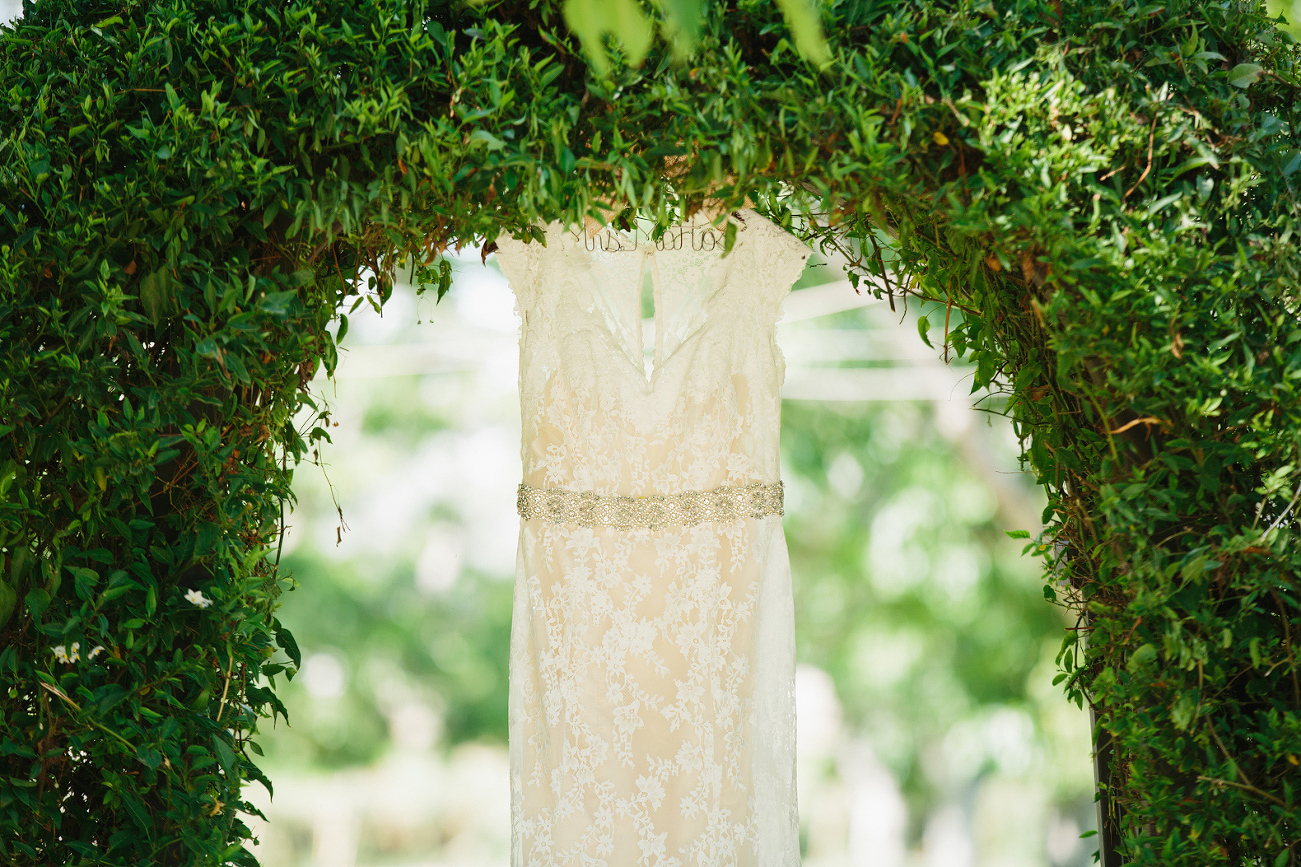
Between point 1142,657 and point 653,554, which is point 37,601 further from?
point 1142,657

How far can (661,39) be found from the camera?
4.98 feet

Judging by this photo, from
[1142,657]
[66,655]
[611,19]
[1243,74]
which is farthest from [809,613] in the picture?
[611,19]

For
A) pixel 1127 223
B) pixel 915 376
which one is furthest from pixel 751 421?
pixel 915 376

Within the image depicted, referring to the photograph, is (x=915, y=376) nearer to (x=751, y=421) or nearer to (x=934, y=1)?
(x=751, y=421)

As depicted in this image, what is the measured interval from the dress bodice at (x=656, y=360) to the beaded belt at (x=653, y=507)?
21 mm

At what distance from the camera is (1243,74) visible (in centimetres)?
155

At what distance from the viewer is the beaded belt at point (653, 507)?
2088 mm

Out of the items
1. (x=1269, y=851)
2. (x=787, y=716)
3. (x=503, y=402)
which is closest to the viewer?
(x=1269, y=851)

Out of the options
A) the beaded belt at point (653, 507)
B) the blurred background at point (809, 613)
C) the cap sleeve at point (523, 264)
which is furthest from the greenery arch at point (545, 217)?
the blurred background at point (809, 613)

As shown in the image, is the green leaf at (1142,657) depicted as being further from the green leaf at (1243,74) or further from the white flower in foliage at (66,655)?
the white flower in foliage at (66,655)

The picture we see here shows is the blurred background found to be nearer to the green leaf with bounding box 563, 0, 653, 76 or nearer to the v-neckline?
the v-neckline

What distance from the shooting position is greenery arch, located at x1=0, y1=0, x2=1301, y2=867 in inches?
58.6

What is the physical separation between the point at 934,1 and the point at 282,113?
3.26 feet

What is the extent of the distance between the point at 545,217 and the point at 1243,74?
1094 mm
